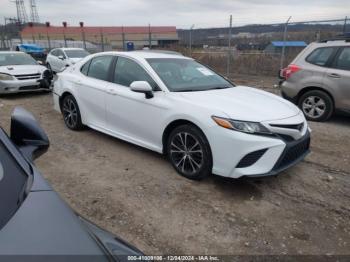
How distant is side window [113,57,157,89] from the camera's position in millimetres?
4609

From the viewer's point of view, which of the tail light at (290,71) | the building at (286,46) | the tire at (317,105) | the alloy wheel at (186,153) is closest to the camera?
the alloy wheel at (186,153)

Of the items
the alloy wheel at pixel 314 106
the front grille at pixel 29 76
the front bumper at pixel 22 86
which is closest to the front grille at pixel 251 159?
the alloy wheel at pixel 314 106

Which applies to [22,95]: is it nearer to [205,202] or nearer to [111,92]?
[111,92]

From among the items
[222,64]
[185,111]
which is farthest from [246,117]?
[222,64]

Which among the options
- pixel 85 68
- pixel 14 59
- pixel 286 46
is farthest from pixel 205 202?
pixel 286 46

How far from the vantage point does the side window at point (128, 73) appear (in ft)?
15.1

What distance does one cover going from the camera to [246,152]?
11.6ft

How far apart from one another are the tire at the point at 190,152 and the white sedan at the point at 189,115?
0.01 metres

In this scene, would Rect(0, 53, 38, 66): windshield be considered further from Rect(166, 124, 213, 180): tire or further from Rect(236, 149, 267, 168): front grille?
Rect(236, 149, 267, 168): front grille

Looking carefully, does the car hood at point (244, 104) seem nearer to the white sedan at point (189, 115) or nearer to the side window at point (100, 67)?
the white sedan at point (189, 115)

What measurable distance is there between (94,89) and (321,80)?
4.53m

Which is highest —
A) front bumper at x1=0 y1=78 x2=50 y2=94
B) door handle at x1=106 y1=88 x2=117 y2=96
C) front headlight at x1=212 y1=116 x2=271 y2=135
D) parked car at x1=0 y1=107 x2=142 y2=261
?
parked car at x1=0 y1=107 x2=142 y2=261

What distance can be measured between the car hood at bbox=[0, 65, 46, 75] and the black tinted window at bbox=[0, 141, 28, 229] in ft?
28.5

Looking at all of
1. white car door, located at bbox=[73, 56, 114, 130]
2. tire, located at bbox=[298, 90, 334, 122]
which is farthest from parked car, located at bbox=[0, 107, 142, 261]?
tire, located at bbox=[298, 90, 334, 122]
